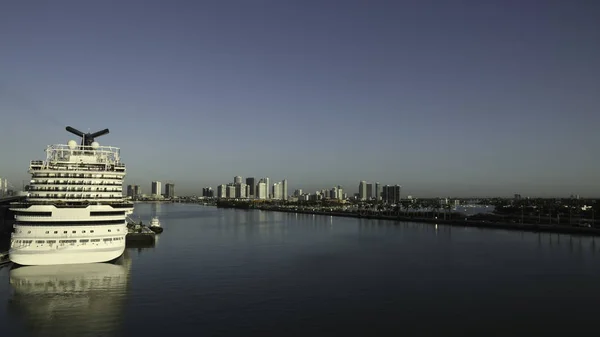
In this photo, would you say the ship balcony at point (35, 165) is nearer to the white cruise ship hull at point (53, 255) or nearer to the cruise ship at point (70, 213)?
the cruise ship at point (70, 213)

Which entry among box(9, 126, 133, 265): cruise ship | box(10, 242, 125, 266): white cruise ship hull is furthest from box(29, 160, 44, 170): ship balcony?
box(10, 242, 125, 266): white cruise ship hull

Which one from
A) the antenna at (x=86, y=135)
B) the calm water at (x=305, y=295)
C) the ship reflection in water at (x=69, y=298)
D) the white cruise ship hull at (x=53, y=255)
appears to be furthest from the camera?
the antenna at (x=86, y=135)

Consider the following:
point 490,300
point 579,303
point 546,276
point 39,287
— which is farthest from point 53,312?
point 546,276

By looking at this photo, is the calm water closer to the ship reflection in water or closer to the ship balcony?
the ship reflection in water

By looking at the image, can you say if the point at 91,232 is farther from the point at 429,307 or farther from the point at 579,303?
the point at 579,303

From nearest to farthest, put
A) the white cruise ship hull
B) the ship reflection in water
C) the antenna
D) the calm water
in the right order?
the ship reflection in water
the calm water
the white cruise ship hull
the antenna

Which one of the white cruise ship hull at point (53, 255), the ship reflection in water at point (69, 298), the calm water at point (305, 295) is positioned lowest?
the calm water at point (305, 295)

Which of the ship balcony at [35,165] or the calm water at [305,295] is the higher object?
the ship balcony at [35,165]

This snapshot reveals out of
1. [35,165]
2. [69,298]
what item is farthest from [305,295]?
[35,165]

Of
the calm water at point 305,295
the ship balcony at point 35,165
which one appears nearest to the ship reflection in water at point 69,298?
the calm water at point 305,295
